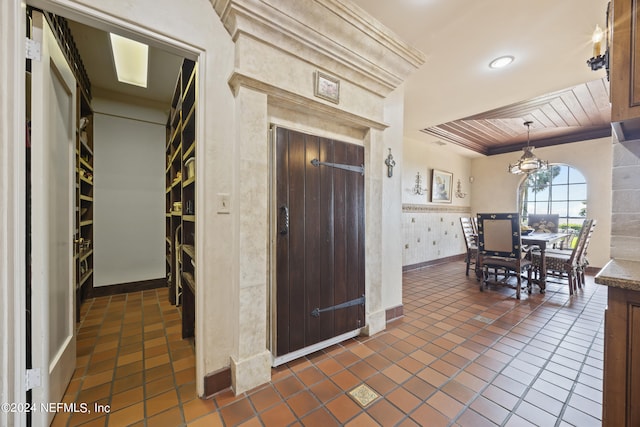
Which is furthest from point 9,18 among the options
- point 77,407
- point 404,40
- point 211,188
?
point 404,40

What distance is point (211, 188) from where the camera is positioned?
1492mm

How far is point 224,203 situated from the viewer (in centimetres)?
153

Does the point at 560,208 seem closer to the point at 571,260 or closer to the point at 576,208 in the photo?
the point at 576,208

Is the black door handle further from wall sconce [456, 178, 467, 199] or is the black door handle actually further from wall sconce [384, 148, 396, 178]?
wall sconce [456, 178, 467, 199]

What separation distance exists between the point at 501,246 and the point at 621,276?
283 centimetres

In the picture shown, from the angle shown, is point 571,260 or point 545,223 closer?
point 571,260

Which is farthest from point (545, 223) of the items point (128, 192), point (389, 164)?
point (128, 192)

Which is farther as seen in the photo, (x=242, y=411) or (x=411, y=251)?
(x=411, y=251)

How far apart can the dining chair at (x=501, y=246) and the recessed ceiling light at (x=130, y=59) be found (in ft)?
15.5

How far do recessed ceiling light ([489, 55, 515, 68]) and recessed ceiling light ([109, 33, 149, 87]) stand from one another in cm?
344

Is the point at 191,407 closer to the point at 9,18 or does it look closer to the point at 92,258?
the point at 9,18

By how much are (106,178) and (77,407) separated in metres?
2.99

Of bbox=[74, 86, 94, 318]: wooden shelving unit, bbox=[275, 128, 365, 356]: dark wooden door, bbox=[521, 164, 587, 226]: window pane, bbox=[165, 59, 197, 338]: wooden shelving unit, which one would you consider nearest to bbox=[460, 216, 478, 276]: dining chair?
bbox=[521, 164, 587, 226]: window pane

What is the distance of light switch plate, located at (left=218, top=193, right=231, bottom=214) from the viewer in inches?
59.8
